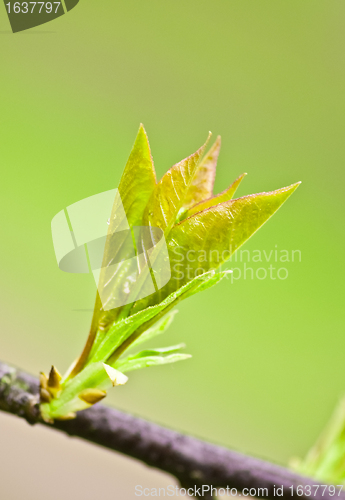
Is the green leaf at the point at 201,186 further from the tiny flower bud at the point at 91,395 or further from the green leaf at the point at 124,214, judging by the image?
the tiny flower bud at the point at 91,395

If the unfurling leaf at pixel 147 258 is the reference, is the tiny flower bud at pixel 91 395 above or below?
below

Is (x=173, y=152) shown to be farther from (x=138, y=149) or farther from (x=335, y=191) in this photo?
(x=138, y=149)


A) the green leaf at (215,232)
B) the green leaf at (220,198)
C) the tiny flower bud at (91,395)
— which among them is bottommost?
the tiny flower bud at (91,395)

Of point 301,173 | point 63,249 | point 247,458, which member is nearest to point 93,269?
point 63,249

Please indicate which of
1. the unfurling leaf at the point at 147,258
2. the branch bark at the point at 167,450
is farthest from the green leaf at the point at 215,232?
the branch bark at the point at 167,450

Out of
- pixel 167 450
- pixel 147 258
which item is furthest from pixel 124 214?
pixel 167 450
